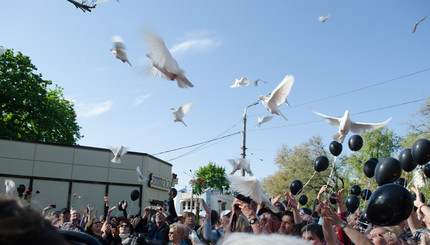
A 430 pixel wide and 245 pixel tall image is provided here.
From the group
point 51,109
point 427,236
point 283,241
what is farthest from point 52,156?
point 283,241

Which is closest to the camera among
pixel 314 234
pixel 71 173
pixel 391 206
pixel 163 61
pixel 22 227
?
pixel 22 227

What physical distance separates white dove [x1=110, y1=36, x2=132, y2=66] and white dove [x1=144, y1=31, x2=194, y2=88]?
1.68 ft

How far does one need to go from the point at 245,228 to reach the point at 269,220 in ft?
1.99

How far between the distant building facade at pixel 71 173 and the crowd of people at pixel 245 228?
10110mm

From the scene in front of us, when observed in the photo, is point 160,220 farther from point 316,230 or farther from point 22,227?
point 22,227

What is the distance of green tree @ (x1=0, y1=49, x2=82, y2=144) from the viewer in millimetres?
23141

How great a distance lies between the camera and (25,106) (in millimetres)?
23797

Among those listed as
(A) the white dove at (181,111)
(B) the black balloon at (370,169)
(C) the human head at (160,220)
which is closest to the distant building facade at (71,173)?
(C) the human head at (160,220)

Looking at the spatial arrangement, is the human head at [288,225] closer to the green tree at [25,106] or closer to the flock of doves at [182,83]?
the flock of doves at [182,83]

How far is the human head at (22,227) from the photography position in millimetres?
692

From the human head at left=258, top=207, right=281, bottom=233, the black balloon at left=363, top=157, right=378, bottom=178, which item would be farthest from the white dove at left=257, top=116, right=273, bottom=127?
the human head at left=258, top=207, right=281, bottom=233

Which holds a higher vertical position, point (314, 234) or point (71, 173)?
point (71, 173)

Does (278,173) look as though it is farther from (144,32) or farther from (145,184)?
(144,32)

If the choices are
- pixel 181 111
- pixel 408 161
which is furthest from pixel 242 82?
pixel 408 161
